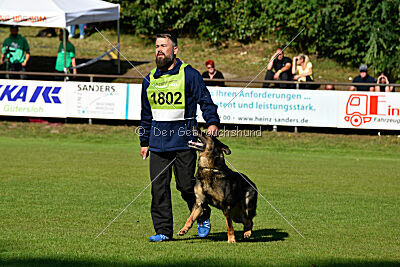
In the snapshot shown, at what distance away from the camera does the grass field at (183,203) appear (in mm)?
6477

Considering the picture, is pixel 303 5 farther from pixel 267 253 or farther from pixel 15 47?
pixel 267 253

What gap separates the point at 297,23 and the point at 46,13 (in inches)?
416

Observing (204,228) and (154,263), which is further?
(204,228)

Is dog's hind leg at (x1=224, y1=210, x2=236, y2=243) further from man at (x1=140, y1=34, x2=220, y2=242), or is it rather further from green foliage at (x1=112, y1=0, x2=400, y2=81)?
green foliage at (x1=112, y1=0, x2=400, y2=81)

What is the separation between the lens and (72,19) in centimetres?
2119

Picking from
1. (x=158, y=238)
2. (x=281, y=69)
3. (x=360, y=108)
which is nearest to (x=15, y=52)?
(x=281, y=69)

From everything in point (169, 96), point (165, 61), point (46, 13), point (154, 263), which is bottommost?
point (154, 263)

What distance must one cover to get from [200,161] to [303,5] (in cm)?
2036

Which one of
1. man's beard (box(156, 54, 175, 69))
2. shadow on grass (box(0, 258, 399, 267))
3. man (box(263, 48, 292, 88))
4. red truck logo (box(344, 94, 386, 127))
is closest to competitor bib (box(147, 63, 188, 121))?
man's beard (box(156, 54, 175, 69))

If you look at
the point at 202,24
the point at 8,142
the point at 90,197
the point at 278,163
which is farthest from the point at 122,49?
the point at 90,197

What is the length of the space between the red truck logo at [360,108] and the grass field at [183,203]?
860 millimetres

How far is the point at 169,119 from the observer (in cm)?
734

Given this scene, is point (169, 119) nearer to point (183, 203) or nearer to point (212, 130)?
point (212, 130)

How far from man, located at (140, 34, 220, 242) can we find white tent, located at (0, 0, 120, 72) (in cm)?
1423
